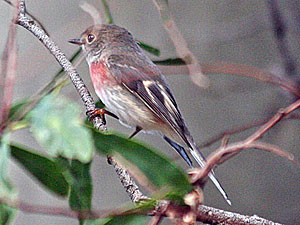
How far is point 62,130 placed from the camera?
2.07 feet

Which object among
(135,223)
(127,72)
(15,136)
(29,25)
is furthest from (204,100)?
(135,223)

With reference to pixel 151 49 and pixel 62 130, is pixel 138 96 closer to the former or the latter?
pixel 151 49

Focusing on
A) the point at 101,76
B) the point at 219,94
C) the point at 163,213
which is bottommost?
the point at 219,94

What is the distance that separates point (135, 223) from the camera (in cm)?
75

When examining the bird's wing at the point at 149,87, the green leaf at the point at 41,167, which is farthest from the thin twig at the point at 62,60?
the green leaf at the point at 41,167

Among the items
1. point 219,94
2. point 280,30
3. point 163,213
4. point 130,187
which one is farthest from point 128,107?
point 219,94

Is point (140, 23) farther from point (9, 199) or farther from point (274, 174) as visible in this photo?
point (9, 199)

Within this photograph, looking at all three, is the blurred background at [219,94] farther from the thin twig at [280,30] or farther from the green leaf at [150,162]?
the green leaf at [150,162]

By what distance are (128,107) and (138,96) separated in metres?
0.06

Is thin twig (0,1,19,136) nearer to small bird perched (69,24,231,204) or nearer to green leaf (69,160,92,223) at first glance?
green leaf (69,160,92,223)

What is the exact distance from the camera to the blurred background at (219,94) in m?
2.80

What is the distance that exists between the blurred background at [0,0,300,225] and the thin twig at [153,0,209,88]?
1668 mm

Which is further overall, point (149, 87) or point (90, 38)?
point (90, 38)

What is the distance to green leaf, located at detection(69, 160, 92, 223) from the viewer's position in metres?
0.81
